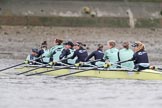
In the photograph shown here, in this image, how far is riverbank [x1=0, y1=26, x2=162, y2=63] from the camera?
102 ft

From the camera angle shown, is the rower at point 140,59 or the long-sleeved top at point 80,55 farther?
the long-sleeved top at point 80,55

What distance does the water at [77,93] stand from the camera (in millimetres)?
17750

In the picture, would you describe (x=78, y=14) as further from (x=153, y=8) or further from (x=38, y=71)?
(x=38, y=71)

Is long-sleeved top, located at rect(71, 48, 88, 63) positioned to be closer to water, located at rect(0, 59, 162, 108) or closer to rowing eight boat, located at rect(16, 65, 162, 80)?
rowing eight boat, located at rect(16, 65, 162, 80)

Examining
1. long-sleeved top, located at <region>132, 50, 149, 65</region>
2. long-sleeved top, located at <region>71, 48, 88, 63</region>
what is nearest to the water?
long-sleeved top, located at <region>132, 50, 149, 65</region>

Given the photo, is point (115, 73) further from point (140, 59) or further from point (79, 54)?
point (79, 54)

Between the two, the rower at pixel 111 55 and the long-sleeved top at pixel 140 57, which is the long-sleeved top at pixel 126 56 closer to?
the rower at pixel 111 55

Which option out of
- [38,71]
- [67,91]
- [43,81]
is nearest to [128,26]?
[38,71]

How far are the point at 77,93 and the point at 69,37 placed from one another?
524 inches

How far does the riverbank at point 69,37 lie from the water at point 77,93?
26.2 feet

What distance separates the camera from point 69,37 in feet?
107

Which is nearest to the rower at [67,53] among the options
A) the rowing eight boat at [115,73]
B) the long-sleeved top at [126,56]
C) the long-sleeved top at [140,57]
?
the rowing eight boat at [115,73]

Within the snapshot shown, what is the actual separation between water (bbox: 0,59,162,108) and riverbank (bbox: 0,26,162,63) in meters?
8.00

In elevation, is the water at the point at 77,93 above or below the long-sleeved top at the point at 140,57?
below
